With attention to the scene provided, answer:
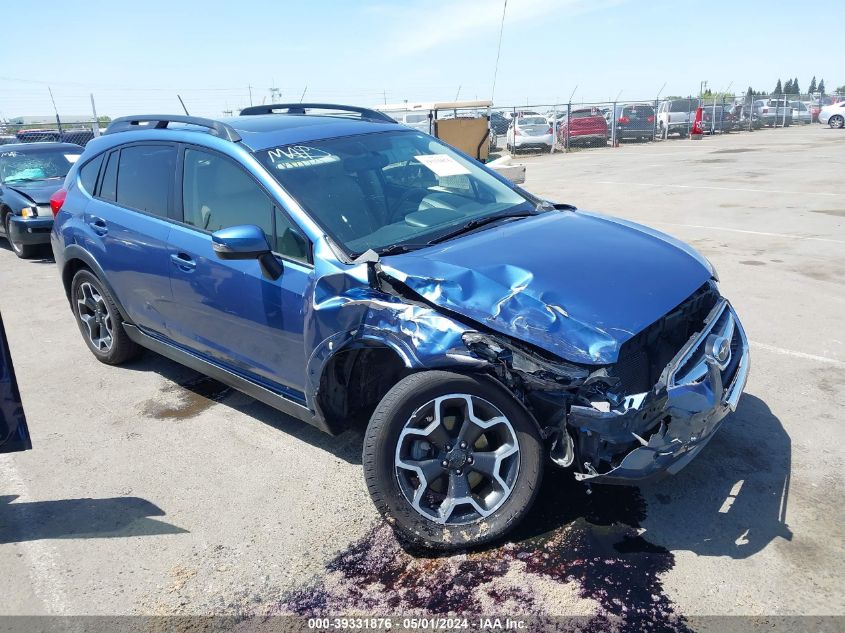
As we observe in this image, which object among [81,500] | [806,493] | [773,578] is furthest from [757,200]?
[81,500]

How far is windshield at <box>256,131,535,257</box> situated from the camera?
345 cm

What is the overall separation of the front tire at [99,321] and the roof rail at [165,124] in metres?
1.14

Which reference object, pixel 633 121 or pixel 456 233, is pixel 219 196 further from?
pixel 633 121

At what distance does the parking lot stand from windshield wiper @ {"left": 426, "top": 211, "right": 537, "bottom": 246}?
4.45 ft

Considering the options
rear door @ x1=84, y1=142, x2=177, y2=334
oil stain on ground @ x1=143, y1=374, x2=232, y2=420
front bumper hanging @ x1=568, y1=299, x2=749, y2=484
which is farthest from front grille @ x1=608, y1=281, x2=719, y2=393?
oil stain on ground @ x1=143, y1=374, x2=232, y2=420

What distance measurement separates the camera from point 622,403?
8.63ft

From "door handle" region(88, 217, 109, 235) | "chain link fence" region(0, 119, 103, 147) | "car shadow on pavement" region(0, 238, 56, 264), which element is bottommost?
"car shadow on pavement" region(0, 238, 56, 264)

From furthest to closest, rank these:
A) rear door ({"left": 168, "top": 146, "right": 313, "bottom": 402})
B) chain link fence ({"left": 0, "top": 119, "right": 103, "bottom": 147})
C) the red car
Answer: the red car < chain link fence ({"left": 0, "top": 119, "right": 103, "bottom": 147}) < rear door ({"left": 168, "top": 146, "right": 313, "bottom": 402})

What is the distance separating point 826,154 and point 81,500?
73.6 feet

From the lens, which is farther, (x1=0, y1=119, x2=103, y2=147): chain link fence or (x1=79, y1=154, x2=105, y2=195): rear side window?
(x1=0, y1=119, x2=103, y2=147): chain link fence

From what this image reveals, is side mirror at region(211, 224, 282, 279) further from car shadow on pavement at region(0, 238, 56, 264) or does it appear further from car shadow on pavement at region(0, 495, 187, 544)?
car shadow on pavement at region(0, 238, 56, 264)

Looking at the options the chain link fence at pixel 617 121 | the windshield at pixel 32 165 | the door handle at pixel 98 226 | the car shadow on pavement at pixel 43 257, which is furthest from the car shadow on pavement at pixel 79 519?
the chain link fence at pixel 617 121

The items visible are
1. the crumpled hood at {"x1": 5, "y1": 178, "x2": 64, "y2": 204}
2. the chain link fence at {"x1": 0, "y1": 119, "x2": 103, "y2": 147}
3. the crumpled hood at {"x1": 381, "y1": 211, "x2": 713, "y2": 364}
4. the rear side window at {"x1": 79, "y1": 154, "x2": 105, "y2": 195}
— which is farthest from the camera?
the chain link fence at {"x1": 0, "y1": 119, "x2": 103, "y2": 147}

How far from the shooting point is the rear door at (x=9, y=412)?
325 centimetres
